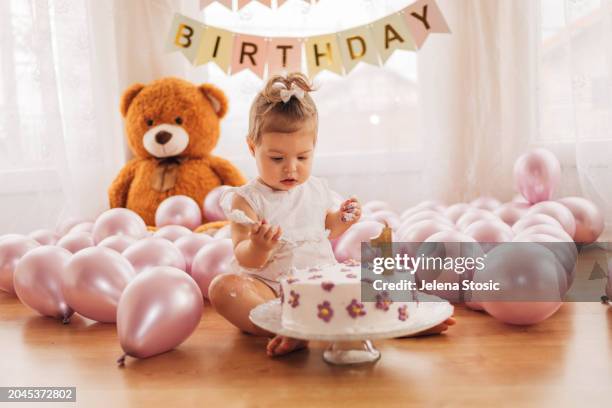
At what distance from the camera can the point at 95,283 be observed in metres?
1.40

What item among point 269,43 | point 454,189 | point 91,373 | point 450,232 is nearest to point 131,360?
point 91,373

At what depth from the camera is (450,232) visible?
158cm

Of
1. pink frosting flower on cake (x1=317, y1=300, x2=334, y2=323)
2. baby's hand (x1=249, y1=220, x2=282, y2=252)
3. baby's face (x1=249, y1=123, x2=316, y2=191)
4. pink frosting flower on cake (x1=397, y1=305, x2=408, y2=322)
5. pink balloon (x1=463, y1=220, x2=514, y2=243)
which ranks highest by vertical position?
baby's face (x1=249, y1=123, x2=316, y2=191)

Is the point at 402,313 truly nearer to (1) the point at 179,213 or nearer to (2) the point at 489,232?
(2) the point at 489,232

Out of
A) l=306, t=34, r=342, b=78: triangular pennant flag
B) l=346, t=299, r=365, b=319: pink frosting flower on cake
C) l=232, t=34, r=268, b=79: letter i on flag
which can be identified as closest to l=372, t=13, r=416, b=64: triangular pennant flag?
l=306, t=34, r=342, b=78: triangular pennant flag

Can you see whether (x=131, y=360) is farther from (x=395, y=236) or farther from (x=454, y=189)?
(x=454, y=189)

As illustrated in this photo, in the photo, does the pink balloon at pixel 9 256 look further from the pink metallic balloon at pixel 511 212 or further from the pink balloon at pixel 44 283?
the pink metallic balloon at pixel 511 212

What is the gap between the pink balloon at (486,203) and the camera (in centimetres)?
222

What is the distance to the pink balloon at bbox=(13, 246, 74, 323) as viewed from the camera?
1493 millimetres

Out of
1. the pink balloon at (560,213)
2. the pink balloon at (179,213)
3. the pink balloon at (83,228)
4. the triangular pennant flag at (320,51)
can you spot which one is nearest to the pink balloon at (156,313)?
the pink balloon at (179,213)

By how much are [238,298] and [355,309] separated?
29cm

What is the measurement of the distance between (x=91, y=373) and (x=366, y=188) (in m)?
1.48

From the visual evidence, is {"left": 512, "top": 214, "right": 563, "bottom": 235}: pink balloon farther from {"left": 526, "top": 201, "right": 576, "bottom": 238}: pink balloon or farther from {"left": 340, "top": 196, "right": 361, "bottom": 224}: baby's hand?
{"left": 340, "top": 196, "right": 361, "bottom": 224}: baby's hand

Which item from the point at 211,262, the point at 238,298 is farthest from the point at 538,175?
the point at 238,298
